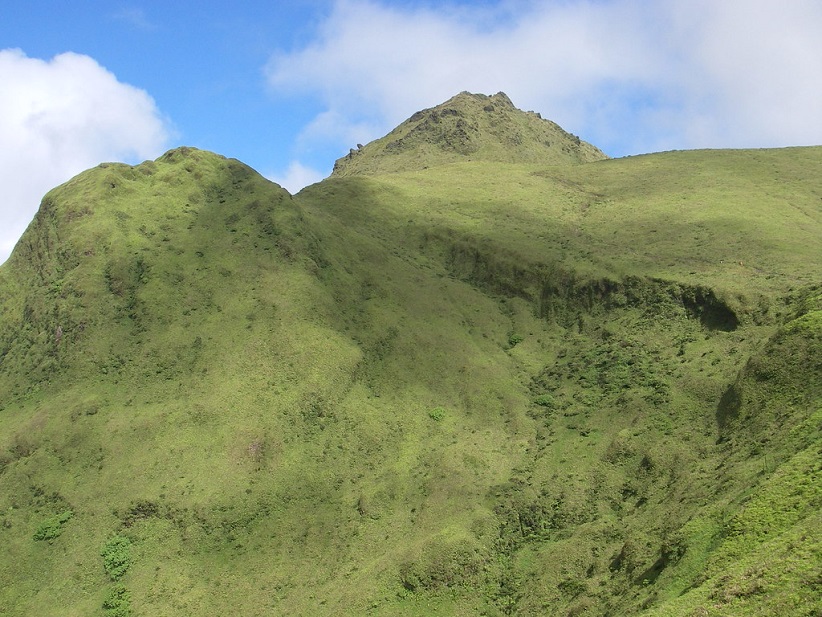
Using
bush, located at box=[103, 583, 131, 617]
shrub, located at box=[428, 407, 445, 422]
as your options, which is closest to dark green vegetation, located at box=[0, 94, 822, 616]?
bush, located at box=[103, 583, 131, 617]

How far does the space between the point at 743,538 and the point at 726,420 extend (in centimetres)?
2681

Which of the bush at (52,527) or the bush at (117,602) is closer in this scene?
the bush at (117,602)

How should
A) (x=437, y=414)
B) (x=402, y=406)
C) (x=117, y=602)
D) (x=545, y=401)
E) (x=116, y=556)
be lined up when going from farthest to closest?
(x=545, y=401) → (x=402, y=406) → (x=437, y=414) → (x=116, y=556) → (x=117, y=602)

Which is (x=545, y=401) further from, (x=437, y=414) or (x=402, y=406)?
(x=402, y=406)

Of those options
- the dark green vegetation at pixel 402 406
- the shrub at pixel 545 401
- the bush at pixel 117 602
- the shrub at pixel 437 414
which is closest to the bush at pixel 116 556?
the dark green vegetation at pixel 402 406

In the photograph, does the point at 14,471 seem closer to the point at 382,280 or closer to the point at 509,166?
the point at 382,280

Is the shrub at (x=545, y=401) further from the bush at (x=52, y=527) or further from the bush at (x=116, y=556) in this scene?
the bush at (x=52, y=527)

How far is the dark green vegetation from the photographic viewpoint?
173 feet

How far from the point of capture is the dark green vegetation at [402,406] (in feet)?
173

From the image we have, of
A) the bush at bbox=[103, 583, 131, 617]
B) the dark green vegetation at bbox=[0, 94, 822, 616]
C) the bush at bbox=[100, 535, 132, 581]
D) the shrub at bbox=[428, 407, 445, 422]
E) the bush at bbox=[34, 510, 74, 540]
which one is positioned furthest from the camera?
the shrub at bbox=[428, 407, 445, 422]

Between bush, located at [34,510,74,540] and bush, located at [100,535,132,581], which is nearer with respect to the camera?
bush, located at [100,535,132,581]

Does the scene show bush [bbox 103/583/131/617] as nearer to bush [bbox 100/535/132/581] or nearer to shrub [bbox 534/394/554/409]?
bush [bbox 100/535/132/581]

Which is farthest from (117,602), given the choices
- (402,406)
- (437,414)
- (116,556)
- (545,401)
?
(545,401)

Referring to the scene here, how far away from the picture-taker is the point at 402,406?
8150 centimetres
